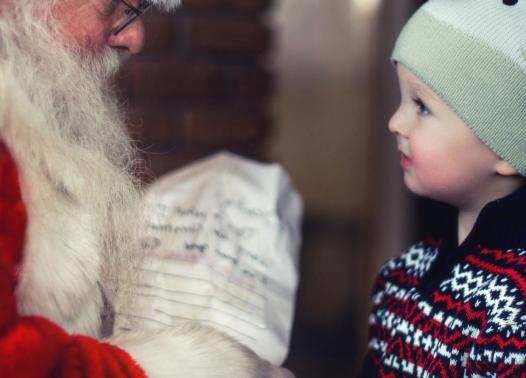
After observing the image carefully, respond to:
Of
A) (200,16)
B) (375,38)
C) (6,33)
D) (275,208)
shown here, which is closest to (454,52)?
(275,208)

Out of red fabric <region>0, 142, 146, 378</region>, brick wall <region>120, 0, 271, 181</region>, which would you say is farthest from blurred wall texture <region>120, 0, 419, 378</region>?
red fabric <region>0, 142, 146, 378</region>

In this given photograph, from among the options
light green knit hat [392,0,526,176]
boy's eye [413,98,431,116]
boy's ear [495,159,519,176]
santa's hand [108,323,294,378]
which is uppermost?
light green knit hat [392,0,526,176]

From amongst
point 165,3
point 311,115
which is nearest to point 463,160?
point 165,3

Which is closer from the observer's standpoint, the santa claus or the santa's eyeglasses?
the santa claus

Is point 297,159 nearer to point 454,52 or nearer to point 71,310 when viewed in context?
point 454,52

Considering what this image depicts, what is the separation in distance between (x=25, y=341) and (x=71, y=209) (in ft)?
0.59

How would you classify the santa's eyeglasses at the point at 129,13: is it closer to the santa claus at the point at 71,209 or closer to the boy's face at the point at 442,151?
the santa claus at the point at 71,209

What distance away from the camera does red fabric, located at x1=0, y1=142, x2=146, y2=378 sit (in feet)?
2.43

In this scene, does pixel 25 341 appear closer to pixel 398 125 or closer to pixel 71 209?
pixel 71 209

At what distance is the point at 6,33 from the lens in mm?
823

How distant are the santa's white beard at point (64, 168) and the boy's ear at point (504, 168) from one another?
1.78 ft

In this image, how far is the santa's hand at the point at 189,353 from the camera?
2.84ft

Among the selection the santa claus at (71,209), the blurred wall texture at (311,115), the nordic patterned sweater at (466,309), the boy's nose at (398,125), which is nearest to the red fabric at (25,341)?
the santa claus at (71,209)

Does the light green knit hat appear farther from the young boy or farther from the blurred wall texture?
the blurred wall texture
